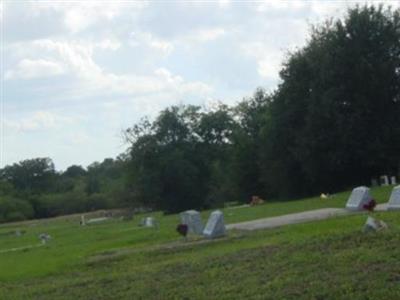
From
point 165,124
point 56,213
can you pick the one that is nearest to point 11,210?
point 56,213

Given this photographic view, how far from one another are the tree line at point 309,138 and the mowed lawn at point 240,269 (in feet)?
84.9

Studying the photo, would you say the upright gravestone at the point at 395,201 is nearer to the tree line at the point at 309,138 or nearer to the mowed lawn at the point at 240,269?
the mowed lawn at the point at 240,269

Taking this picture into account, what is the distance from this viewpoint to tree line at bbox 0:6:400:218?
48.2 meters

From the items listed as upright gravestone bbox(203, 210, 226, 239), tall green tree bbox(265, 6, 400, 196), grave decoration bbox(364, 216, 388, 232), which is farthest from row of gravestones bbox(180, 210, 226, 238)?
tall green tree bbox(265, 6, 400, 196)

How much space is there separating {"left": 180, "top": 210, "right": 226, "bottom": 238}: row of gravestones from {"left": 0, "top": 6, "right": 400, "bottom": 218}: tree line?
941 inches

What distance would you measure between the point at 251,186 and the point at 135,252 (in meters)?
44.4

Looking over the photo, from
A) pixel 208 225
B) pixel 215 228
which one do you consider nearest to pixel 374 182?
pixel 208 225

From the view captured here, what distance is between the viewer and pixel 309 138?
4991 cm

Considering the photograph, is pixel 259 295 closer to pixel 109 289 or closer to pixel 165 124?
pixel 109 289

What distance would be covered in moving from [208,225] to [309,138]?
1073 inches

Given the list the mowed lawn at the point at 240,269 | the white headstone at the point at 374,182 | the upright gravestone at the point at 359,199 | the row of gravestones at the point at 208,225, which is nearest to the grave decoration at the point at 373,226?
the mowed lawn at the point at 240,269

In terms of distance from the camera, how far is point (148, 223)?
3684 cm

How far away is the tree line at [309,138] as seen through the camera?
48219mm

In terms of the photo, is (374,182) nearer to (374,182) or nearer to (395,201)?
(374,182)
